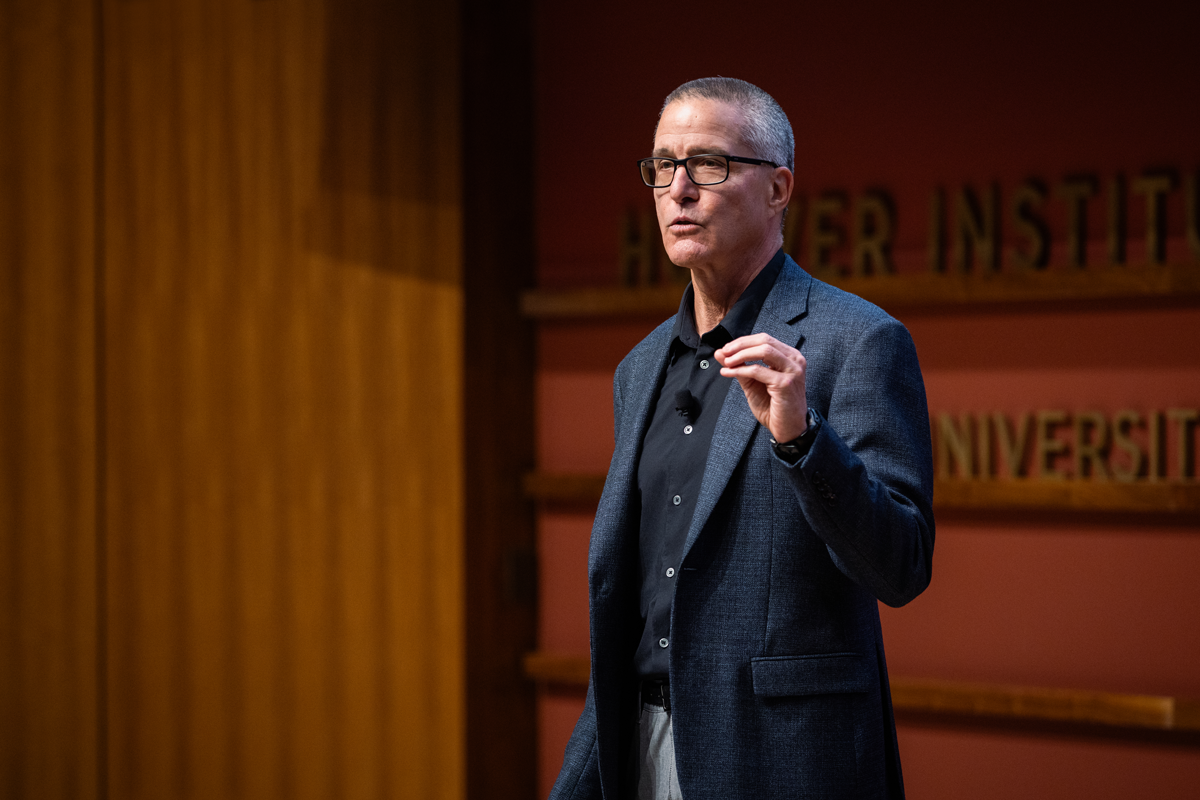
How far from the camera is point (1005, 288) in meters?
2.86

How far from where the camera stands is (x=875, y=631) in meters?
1.60

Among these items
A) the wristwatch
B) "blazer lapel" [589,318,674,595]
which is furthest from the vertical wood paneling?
the wristwatch

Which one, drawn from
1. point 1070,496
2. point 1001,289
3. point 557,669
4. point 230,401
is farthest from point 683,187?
point 230,401

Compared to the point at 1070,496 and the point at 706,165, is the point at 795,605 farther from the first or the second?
the point at 1070,496

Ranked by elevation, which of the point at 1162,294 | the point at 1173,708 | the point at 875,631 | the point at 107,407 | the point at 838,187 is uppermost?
the point at 838,187

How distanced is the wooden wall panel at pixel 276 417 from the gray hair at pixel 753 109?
1653mm

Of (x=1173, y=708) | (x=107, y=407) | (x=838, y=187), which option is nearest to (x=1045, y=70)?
(x=838, y=187)

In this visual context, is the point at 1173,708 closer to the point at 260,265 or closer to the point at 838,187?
the point at 838,187

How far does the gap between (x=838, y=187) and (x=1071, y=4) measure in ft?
2.22

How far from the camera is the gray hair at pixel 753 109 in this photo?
64.2 inches

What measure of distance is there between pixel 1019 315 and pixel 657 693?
168cm

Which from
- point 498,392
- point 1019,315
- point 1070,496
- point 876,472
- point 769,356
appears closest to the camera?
point 769,356

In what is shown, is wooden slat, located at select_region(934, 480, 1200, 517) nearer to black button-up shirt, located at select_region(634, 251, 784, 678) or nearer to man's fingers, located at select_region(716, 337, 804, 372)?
black button-up shirt, located at select_region(634, 251, 784, 678)

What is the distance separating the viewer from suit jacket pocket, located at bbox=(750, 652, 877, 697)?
149 centimetres
